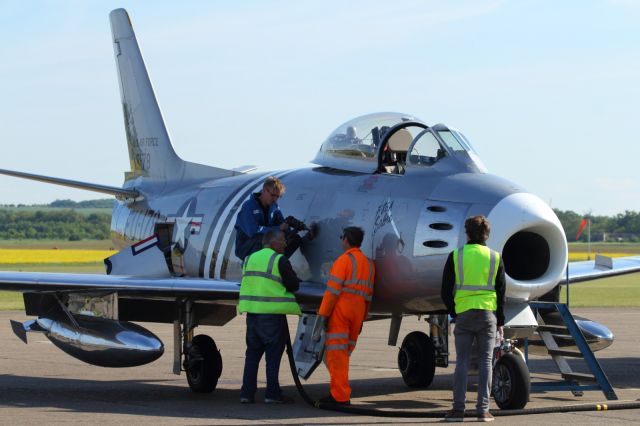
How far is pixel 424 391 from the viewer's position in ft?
46.4

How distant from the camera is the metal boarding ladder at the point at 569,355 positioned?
12.3 meters

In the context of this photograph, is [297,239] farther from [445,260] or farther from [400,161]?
[445,260]

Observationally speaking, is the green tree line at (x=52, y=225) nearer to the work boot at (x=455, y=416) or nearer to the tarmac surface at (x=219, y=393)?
the tarmac surface at (x=219, y=393)

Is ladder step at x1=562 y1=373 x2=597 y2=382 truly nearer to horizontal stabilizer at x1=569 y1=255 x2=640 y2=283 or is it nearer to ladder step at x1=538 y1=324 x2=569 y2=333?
ladder step at x1=538 y1=324 x2=569 y2=333

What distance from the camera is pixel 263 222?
1345 cm

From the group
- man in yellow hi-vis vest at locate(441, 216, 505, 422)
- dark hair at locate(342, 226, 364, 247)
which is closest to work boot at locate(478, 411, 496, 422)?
man in yellow hi-vis vest at locate(441, 216, 505, 422)

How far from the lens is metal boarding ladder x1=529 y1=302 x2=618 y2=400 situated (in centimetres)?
1226

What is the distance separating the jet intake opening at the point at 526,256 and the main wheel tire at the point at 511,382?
0.90m

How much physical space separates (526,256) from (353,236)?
1.78 meters

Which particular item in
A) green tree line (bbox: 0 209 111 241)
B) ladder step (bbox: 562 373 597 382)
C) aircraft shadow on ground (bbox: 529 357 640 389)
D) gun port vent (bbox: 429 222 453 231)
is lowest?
green tree line (bbox: 0 209 111 241)

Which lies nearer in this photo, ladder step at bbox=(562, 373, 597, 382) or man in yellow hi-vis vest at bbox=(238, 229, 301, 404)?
ladder step at bbox=(562, 373, 597, 382)

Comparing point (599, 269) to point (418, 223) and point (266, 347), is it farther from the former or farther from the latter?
point (266, 347)

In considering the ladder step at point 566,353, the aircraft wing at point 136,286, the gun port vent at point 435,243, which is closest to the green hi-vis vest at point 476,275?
the gun port vent at point 435,243

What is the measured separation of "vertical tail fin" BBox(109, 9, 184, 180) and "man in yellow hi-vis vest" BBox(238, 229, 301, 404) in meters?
6.73
